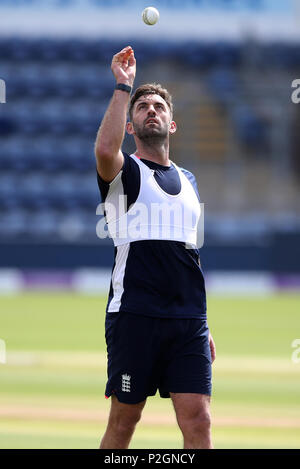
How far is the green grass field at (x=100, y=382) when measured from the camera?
874cm

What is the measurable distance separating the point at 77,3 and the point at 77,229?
959 centimetres

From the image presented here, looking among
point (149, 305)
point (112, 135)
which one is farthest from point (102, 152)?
point (149, 305)

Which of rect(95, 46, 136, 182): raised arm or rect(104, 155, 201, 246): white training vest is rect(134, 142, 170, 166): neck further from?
rect(95, 46, 136, 182): raised arm

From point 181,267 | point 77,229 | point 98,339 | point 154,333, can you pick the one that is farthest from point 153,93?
point 77,229

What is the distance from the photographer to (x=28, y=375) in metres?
12.8

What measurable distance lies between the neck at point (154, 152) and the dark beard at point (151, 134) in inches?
1.1

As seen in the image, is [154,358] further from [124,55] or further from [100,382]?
[100,382]

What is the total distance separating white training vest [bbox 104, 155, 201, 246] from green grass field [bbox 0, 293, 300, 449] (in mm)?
2775

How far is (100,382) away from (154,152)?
6592 millimetres

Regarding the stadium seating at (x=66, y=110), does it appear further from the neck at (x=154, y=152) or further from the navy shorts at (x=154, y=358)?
the navy shorts at (x=154, y=358)

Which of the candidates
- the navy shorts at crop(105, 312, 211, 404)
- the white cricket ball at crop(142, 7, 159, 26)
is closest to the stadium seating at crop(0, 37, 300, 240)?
the white cricket ball at crop(142, 7, 159, 26)

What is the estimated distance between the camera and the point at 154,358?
228 inches

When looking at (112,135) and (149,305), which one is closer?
(112,135)

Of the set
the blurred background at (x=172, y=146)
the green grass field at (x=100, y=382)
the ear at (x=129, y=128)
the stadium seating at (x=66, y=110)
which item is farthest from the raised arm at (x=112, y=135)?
the stadium seating at (x=66, y=110)
